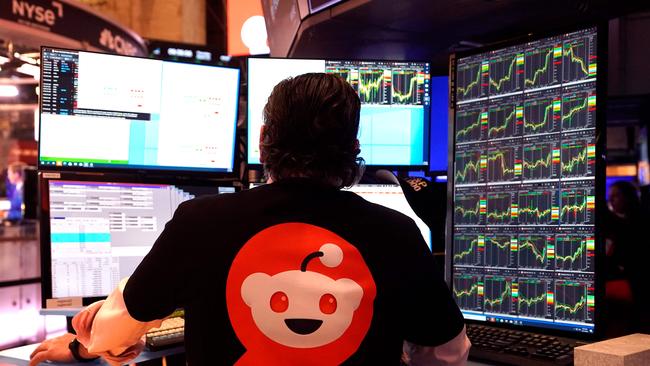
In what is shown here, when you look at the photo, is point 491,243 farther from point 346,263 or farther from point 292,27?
point 292,27

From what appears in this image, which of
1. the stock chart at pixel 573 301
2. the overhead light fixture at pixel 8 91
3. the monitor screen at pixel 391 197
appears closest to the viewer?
the stock chart at pixel 573 301

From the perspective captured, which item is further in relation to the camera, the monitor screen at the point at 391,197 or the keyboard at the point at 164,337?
A: the monitor screen at the point at 391,197

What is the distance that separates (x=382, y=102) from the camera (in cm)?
222

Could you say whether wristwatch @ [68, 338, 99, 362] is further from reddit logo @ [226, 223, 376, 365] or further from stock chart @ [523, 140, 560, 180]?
stock chart @ [523, 140, 560, 180]

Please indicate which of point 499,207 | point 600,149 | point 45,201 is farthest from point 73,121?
point 600,149

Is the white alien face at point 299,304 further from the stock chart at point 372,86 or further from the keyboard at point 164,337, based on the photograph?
the stock chart at point 372,86

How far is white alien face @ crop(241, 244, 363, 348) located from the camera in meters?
1.13

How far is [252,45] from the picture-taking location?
5.85 m

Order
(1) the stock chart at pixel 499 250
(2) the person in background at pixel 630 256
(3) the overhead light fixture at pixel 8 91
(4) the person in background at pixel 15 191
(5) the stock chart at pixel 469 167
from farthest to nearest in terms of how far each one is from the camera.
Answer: (3) the overhead light fixture at pixel 8 91, (4) the person in background at pixel 15 191, (2) the person in background at pixel 630 256, (5) the stock chart at pixel 469 167, (1) the stock chart at pixel 499 250

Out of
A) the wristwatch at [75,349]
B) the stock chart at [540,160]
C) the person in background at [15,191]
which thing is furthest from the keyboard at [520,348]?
the person in background at [15,191]

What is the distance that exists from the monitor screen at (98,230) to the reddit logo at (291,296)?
0.94 meters

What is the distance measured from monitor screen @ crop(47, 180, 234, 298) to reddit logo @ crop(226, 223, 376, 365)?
94cm

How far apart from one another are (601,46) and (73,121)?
152 cm

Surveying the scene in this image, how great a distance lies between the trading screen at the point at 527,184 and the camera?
66.6 inches
